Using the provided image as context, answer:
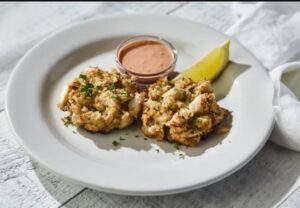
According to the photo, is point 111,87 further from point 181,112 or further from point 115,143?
point 181,112

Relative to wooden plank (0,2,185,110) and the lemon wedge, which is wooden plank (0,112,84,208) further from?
the lemon wedge

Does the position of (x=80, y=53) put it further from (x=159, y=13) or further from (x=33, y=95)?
(x=159, y=13)

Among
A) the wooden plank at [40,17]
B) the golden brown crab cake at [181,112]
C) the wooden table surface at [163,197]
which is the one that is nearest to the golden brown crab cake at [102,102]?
the golden brown crab cake at [181,112]

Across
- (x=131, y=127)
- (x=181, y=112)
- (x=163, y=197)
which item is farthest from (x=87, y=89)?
(x=163, y=197)

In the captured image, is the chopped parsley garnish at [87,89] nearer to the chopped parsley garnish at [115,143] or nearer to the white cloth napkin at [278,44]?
the chopped parsley garnish at [115,143]

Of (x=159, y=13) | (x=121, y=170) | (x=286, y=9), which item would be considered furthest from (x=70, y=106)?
(x=286, y=9)

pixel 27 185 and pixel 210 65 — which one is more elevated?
pixel 210 65
